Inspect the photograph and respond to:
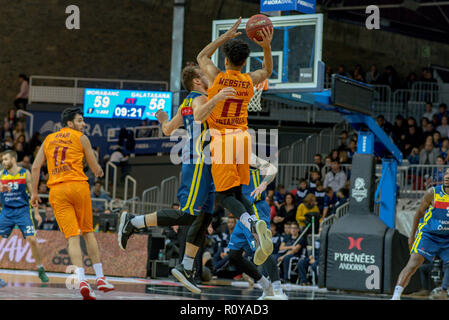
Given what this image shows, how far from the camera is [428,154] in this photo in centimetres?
1856

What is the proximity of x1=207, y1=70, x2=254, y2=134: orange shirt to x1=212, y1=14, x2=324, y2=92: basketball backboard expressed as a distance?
592cm

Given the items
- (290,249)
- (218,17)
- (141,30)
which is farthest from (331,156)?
(141,30)

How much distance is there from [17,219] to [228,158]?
18.8ft

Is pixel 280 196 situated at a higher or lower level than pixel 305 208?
higher

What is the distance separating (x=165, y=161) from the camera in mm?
24141

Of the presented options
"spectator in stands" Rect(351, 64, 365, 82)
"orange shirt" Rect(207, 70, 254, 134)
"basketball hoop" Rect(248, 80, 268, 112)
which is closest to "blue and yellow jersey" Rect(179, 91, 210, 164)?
"orange shirt" Rect(207, 70, 254, 134)

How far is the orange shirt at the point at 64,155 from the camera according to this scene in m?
7.95

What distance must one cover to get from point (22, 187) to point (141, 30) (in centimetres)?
1798

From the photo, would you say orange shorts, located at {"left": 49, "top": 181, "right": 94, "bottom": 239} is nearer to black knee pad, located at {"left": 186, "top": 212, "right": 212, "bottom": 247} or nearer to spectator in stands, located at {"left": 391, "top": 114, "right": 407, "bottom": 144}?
black knee pad, located at {"left": 186, "top": 212, "right": 212, "bottom": 247}

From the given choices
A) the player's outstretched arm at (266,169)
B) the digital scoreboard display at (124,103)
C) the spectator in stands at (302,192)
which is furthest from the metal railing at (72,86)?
the player's outstretched arm at (266,169)

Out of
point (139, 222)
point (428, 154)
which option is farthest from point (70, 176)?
point (428, 154)

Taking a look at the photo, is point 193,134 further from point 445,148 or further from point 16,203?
point 445,148

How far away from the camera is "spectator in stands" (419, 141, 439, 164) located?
18.5 meters

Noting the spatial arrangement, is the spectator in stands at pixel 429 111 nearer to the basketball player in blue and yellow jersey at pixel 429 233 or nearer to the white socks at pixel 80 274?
the basketball player in blue and yellow jersey at pixel 429 233
